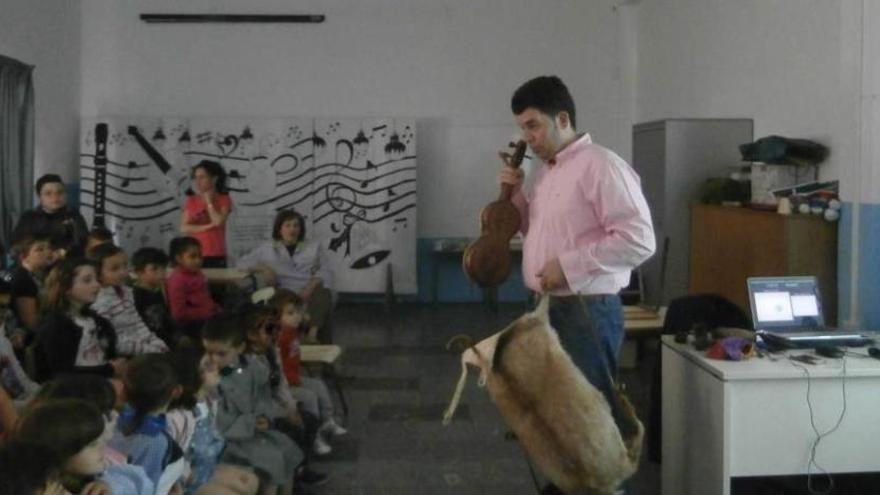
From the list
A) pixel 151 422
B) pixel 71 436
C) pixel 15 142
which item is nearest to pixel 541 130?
pixel 151 422

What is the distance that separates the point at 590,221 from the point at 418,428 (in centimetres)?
272

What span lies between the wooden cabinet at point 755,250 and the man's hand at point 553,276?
2.40m

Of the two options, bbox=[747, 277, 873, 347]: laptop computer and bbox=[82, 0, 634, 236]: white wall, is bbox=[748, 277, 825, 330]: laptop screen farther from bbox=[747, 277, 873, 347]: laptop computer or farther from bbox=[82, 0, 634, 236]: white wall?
bbox=[82, 0, 634, 236]: white wall

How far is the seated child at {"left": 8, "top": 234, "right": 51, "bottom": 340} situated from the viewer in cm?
473

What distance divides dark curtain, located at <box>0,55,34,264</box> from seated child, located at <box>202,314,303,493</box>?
479 cm

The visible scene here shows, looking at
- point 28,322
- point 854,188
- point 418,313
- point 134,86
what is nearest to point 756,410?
point 854,188

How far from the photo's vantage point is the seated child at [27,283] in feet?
15.5

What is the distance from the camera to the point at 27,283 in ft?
16.1

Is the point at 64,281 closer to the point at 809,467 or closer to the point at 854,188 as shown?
the point at 809,467

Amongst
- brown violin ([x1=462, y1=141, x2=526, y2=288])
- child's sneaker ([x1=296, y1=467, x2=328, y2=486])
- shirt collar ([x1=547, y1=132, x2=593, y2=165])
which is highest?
shirt collar ([x1=547, y1=132, x2=593, y2=165])

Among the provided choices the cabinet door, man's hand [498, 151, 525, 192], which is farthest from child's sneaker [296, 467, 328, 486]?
the cabinet door

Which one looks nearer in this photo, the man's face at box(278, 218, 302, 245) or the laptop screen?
the laptop screen

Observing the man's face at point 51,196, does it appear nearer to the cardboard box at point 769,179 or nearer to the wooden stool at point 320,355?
the wooden stool at point 320,355

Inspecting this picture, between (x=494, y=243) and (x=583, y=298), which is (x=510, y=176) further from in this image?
(x=583, y=298)
